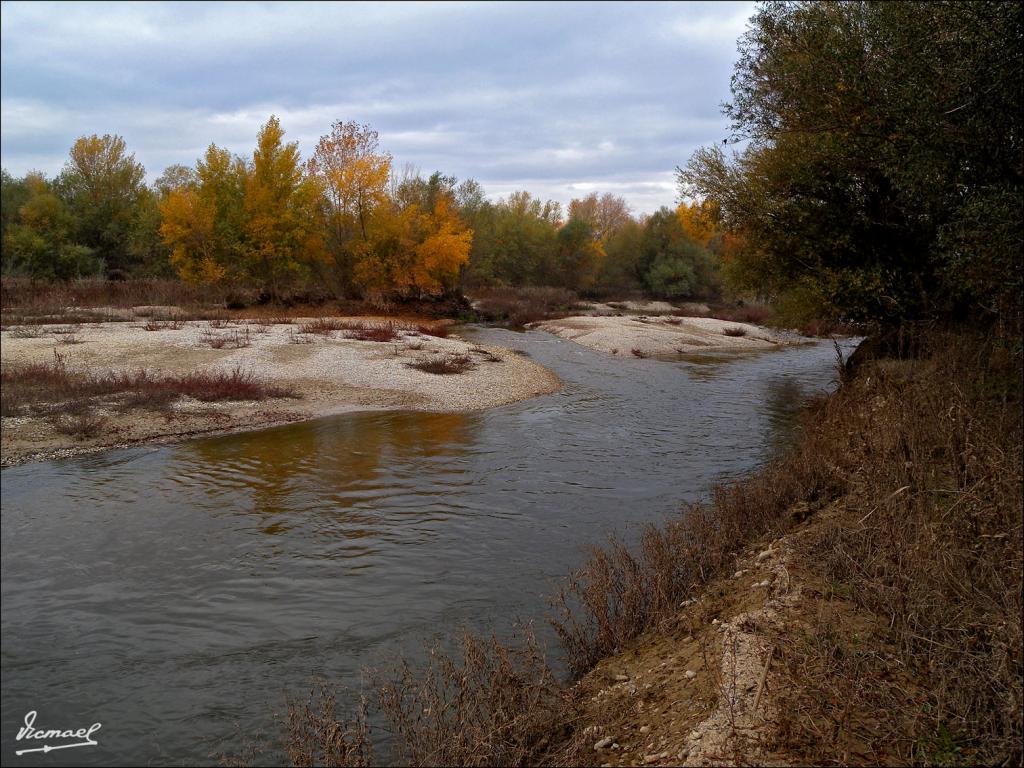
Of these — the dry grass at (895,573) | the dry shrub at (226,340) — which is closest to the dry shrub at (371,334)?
the dry shrub at (226,340)

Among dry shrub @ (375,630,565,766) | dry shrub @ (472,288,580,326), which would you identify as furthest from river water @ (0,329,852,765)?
dry shrub @ (472,288,580,326)

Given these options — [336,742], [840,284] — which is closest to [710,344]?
[840,284]

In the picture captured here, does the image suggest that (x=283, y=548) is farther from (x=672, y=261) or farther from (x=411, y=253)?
(x=672, y=261)

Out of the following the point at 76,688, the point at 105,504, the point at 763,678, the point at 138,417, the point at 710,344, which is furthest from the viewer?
the point at 710,344

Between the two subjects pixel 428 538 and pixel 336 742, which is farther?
pixel 428 538

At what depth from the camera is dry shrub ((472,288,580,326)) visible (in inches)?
2042

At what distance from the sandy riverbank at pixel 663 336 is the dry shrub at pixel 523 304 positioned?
136 inches

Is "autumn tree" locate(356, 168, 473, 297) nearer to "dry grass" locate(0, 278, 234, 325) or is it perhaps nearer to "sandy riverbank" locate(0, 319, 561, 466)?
"dry grass" locate(0, 278, 234, 325)

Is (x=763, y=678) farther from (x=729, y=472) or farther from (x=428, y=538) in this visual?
(x=729, y=472)

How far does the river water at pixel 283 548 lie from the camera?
5.38m

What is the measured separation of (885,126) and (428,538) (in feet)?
35.9

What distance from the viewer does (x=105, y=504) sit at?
31.6 feet

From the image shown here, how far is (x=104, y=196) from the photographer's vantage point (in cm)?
5119

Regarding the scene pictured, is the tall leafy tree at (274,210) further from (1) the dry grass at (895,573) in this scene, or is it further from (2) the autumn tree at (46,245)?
(1) the dry grass at (895,573)
